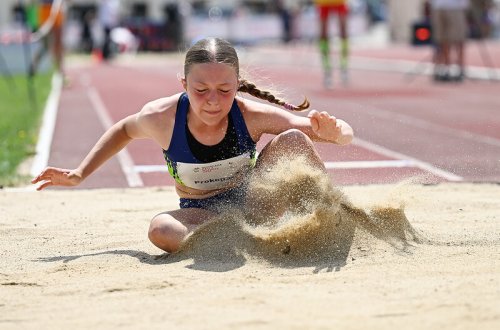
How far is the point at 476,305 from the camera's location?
3.32 m

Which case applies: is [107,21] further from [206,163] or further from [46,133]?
[206,163]

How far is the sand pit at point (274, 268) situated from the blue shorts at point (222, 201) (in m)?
0.10

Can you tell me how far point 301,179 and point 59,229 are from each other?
1.71 m

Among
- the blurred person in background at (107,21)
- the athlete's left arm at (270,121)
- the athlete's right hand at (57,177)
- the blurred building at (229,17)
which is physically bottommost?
the blurred building at (229,17)

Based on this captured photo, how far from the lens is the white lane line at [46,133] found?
8.07 m

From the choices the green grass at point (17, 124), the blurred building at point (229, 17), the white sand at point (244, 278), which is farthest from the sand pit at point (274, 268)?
the blurred building at point (229, 17)

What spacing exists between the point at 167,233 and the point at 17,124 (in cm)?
723

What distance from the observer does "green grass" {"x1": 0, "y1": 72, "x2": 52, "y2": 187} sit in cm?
790

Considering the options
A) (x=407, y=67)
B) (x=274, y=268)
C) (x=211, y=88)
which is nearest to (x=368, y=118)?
(x=211, y=88)

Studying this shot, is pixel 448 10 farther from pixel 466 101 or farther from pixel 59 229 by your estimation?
pixel 59 229

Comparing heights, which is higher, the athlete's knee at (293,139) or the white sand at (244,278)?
the athlete's knee at (293,139)

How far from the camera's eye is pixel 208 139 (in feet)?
15.0

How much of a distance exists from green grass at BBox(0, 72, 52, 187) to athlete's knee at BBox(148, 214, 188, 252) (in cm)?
290

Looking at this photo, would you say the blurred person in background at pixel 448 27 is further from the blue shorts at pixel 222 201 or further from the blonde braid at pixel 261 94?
the blue shorts at pixel 222 201
